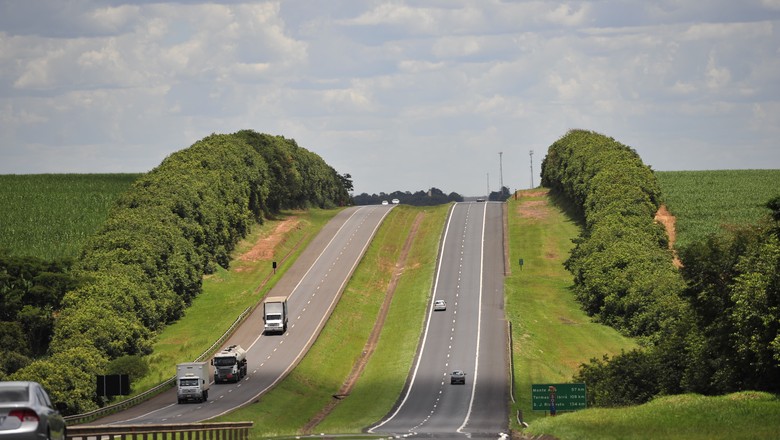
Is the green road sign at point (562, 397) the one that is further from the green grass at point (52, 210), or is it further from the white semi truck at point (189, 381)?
the green grass at point (52, 210)

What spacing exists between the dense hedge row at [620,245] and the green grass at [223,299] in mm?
38932

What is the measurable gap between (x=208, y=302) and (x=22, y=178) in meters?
73.9

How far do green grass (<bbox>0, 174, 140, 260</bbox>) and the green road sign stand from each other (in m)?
78.3

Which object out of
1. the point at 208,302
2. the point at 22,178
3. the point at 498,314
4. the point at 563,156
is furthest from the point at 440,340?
the point at 22,178

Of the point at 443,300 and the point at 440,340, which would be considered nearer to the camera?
the point at 440,340

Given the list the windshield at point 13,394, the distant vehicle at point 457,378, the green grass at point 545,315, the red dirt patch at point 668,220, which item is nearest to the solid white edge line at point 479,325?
the distant vehicle at point 457,378

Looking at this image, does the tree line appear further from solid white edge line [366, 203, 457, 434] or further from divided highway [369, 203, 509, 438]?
solid white edge line [366, 203, 457, 434]

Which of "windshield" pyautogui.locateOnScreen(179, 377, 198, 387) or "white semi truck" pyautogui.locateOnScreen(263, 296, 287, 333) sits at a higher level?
"white semi truck" pyautogui.locateOnScreen(263, 296, 287, 333)

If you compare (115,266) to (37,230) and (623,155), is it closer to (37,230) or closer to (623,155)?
(37,230)

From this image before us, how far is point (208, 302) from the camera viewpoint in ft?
447

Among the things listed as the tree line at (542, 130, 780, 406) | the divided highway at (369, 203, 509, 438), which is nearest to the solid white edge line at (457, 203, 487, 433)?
the divided highway at (369, 203, 509, 438)

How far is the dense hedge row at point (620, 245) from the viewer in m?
119

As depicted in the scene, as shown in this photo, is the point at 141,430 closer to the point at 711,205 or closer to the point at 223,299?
the point at 223,299

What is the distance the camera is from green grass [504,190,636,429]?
10775cm
